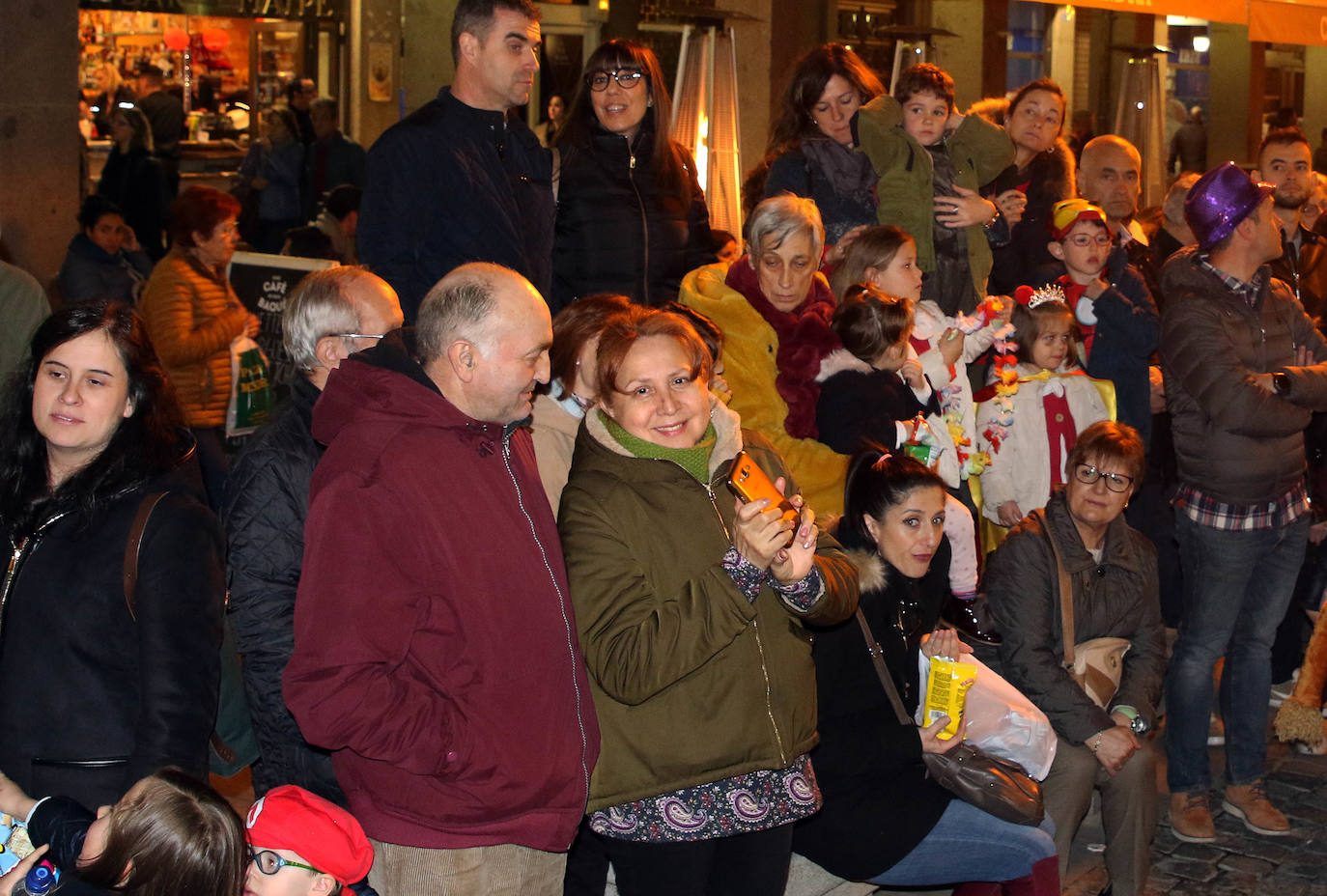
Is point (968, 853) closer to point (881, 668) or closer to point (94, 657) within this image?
point (881, 668)

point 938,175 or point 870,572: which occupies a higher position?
point 938,175

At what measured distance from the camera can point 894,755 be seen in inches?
159

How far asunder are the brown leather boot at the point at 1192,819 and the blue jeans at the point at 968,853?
4.99ft

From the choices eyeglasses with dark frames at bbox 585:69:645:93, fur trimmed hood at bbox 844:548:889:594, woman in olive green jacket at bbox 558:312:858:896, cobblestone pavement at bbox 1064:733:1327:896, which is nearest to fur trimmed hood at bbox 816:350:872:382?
fur trimmed hood at bbox 844:548:889:594

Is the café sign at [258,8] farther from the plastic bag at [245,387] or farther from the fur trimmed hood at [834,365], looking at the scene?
the fur trimmed hood at [834,365]

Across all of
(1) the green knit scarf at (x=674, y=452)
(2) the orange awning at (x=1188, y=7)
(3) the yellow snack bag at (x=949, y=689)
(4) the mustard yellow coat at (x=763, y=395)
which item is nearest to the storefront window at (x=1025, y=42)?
(2) the orange awning at (x=1188, y=7)

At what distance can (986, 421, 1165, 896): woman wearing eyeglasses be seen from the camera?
477 centimetres

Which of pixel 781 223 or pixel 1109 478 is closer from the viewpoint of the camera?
pixel 781 223

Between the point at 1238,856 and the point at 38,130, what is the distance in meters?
7.93

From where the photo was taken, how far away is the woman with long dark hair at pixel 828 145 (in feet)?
18.7

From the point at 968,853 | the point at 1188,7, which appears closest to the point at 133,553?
the point at 968,853

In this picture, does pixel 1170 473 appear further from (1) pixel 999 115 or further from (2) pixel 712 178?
(2) pixel 712 178

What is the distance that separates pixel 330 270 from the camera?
3.89 meters

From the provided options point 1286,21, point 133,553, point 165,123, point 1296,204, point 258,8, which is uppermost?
point 258,8
